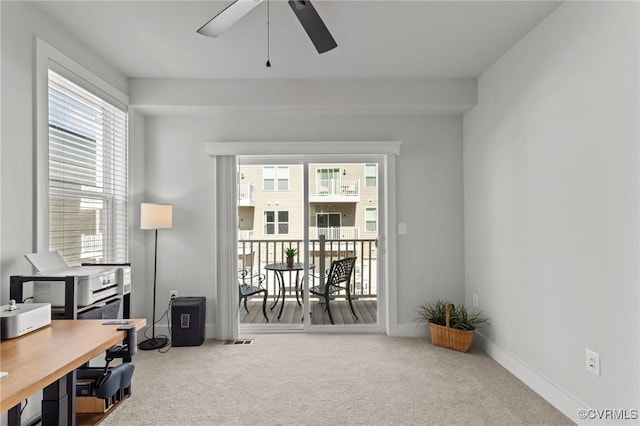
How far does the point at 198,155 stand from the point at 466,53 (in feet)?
9.04

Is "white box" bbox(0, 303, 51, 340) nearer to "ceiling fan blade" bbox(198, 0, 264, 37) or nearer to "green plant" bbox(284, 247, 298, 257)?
"ceiling fan blade" bbox(198, 0, 264, 37)

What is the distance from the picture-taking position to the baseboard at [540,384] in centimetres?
212

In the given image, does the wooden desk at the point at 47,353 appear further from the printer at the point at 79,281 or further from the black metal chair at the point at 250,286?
the black metal chair at the point at 250,286

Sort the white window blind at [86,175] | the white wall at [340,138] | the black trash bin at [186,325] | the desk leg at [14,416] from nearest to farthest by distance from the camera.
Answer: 1. the desk leg at [14,416]
2. the white window blind at [86,175]
3. the black trash bin at [186,325]
4. the white wall at [340,138]

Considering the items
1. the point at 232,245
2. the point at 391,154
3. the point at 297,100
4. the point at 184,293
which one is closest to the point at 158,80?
the point at 297,100

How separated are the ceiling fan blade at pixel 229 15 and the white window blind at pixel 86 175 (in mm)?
1349

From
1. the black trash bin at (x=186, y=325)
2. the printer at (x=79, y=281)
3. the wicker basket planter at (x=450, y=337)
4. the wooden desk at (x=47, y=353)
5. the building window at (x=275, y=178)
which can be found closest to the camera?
the wooden desk at (x=47, y=353)

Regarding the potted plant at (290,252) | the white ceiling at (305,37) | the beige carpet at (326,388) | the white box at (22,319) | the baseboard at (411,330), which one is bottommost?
the beige carpet at (326,388)

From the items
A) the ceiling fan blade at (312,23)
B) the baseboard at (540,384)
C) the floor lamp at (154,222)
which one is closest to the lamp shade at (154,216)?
the floor lamp at (154,222)

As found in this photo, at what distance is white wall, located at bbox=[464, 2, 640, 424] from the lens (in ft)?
5.93

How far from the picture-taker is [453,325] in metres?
3.32

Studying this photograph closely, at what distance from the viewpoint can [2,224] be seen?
2.00 m

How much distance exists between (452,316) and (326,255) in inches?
56.6

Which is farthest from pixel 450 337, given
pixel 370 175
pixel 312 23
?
pixel 312 23
